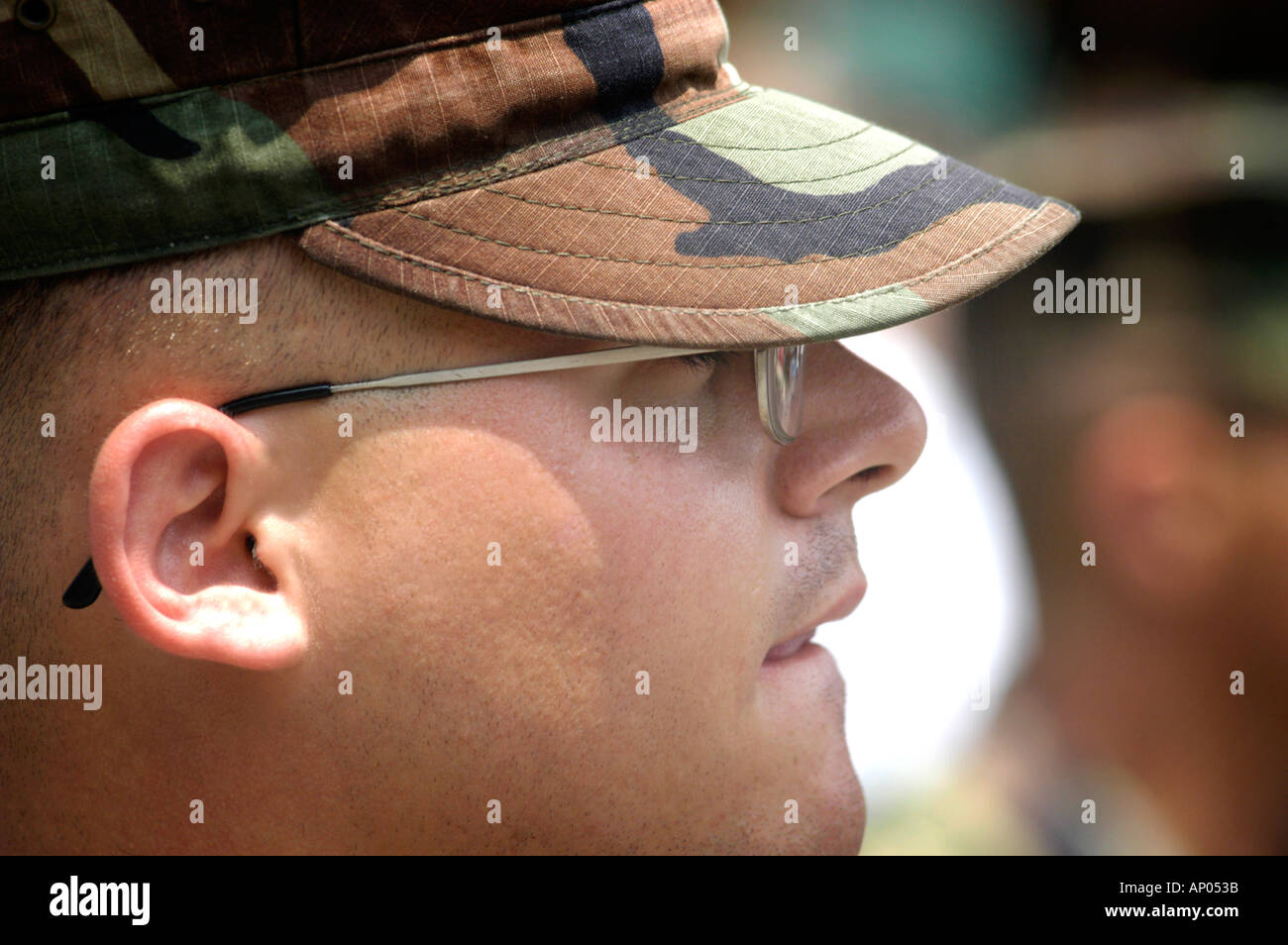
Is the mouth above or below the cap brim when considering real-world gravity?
below

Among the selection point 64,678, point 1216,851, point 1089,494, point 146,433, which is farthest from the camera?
point 1089,494

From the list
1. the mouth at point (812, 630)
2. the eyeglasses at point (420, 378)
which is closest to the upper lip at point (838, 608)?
the mouth at point (812, 630)

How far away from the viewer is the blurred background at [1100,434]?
3.33 meters

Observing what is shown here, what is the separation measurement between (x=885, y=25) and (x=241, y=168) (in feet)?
10.7

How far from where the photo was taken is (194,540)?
3.86 feet

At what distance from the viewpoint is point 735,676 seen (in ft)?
4.25

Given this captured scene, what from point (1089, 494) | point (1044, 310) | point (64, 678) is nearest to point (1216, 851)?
point (1089, 494)

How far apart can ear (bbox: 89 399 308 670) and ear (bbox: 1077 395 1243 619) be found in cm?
298

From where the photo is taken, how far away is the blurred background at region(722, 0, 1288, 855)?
333 cm

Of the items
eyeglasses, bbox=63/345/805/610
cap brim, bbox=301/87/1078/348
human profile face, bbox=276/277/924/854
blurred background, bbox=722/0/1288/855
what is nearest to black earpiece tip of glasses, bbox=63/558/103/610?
eyeglasses, bbox=63/345/805/610

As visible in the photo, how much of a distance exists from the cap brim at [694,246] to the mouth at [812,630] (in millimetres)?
387

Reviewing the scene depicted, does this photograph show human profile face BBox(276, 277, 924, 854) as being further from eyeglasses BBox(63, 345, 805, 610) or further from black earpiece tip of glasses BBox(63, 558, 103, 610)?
black earpiece tip of glasses BBox(63, 558, 103, 610)

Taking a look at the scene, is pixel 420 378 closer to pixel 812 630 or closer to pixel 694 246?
pixel 694 246

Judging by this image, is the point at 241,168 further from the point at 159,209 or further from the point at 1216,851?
the point at 1216,851
